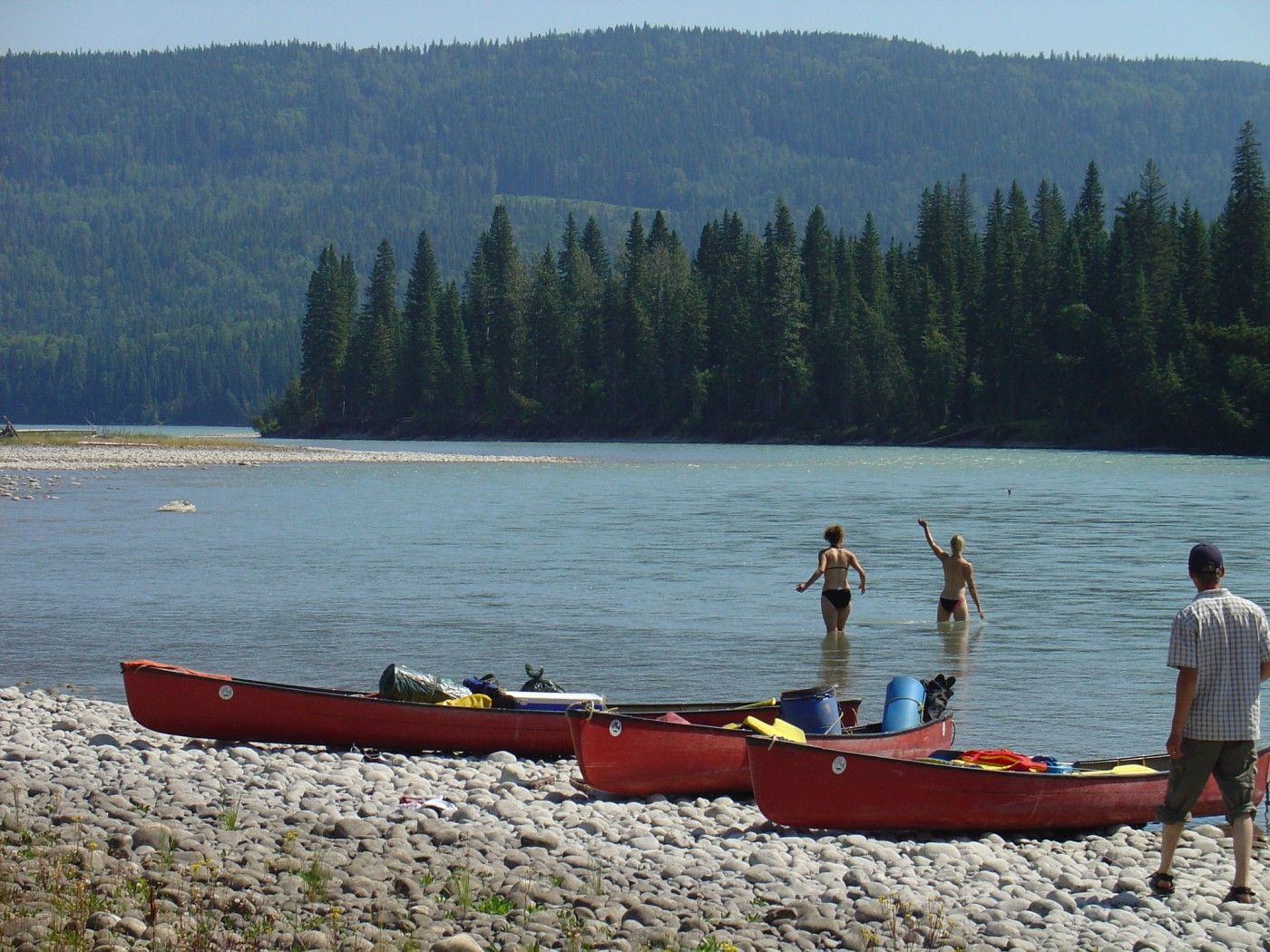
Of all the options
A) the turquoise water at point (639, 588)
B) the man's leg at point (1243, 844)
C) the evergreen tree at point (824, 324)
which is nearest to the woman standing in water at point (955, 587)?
the turquoise water at point (639, 588)

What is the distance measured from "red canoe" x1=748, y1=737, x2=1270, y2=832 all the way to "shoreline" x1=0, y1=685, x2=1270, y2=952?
142 mm

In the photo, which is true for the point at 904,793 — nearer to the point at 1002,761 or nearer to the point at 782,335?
the point at 1002,761

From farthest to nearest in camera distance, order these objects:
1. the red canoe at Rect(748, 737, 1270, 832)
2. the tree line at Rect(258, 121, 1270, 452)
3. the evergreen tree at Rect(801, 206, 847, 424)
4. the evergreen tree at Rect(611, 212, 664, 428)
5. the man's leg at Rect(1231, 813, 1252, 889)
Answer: the evergreen tree at Rect(611, 212, 664, 428), the evergreen tree at Rect(801, 206, 847, 424), the tree line at Rect(258, 121, 1270, 452), the red canoe at Rect(748, 737, 1270, 832), the man's leg at Rect(1231, 813, 1252, 889)

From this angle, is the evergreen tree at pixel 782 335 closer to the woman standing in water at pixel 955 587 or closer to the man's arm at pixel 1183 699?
the woman standing in water at pixel 955 587

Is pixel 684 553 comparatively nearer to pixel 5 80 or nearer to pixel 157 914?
pixel 5 80

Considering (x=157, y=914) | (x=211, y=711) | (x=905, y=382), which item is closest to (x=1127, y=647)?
(x=211, y=711)

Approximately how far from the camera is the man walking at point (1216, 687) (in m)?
Result: 9.26

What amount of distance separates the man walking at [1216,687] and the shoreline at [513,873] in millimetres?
772

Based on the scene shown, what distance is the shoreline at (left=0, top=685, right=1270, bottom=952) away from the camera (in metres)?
8.72

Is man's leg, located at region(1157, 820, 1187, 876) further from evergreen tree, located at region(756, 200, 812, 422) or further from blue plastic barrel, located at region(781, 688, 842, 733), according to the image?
evergreen tree, located at region(756, 200, 812, 422)

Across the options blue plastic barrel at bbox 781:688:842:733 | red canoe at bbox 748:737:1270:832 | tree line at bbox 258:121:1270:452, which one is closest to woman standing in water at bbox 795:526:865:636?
blue plastic barrel at bbox 781:688:842:733

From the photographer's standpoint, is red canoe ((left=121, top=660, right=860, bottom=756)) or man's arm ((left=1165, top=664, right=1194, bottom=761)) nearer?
man's arm ((left=1165, top=664, right=1194, bottom=761))

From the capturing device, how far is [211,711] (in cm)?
→ 1438

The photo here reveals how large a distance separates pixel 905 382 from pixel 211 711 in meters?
108
